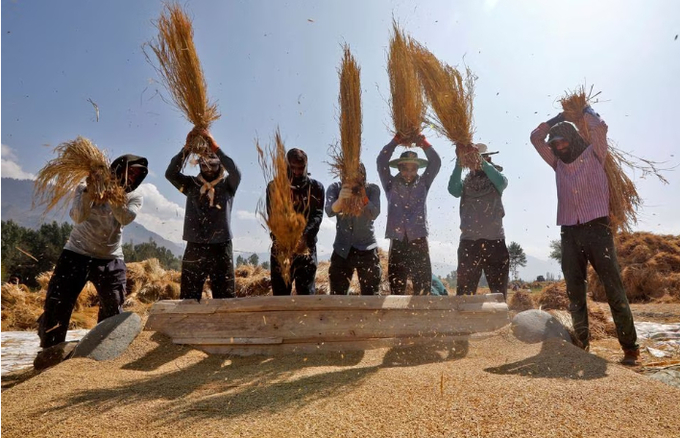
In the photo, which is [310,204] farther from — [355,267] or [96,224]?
[96,224]

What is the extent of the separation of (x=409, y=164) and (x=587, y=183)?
156 cm

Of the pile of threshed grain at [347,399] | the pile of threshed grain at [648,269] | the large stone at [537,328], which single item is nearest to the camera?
the pile of threshed grain at [347,399]

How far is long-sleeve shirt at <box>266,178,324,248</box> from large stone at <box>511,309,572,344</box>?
6.41 ft

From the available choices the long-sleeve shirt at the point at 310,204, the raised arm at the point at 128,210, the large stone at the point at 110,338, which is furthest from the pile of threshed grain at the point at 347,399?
the raised arm at the point at 128,210

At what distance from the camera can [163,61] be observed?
345 centimetres

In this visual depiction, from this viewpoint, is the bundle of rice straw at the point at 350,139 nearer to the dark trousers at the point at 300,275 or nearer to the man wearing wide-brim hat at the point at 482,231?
the dark trousers at the point at 300,275

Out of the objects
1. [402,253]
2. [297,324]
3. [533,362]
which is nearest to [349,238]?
[402,253]

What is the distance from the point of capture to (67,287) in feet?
11.2

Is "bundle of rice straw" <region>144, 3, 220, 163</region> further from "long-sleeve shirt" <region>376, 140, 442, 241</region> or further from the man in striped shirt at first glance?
the man in striped shirt

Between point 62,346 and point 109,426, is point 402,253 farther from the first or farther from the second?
point 62,346

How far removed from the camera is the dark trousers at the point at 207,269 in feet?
11.3

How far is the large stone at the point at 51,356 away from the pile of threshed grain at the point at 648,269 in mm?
9124

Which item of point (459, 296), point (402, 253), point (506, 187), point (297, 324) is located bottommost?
point (297, 324)

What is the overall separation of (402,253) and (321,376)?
1.63m
